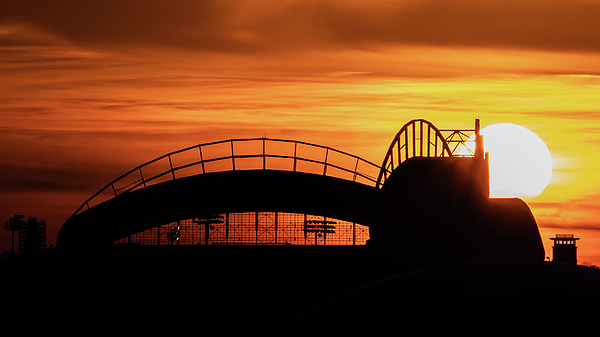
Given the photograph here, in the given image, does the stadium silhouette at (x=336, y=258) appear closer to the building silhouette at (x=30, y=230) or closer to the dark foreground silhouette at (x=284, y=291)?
the dark foreground silhouette at (x=284, y=291)

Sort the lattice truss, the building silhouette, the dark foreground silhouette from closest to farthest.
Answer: the dark foreground silhouette < the lattice truss < the building silhouette

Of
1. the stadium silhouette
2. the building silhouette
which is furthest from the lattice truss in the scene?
the building silhouette

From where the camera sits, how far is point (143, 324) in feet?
118

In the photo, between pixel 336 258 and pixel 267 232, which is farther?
pixel 267 232

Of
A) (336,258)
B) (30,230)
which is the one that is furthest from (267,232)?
(30,230)

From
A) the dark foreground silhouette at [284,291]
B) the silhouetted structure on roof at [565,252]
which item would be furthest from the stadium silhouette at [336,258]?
the silhouetted structure on roof at [565,252]

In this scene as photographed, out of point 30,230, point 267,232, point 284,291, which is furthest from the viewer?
point 30,230

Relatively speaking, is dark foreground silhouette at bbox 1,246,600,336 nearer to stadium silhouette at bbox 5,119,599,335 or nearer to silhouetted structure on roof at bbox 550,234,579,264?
stadium silhouette at bbox 5,119,599,335

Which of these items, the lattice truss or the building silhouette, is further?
the building silhouette

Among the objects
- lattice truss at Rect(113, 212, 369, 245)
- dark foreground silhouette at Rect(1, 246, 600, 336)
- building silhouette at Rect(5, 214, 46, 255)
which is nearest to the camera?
dark foreground silhouette at Rect(1, 246, 600, 336)

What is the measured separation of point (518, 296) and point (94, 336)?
22553mm

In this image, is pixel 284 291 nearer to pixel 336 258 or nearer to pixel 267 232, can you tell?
pixel 336 258

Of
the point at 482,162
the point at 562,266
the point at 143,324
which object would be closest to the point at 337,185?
the point at 482,162

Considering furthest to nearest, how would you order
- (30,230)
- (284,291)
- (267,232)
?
(30,230) < (267,232) < (284,291)
